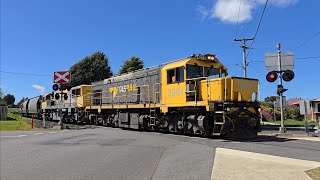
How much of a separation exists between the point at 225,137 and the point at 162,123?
4072 millimetres

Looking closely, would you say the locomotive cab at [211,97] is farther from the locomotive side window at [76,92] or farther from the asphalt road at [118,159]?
the locomotive side window at [76,92]

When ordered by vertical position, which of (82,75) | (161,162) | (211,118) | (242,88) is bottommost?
(161,162)

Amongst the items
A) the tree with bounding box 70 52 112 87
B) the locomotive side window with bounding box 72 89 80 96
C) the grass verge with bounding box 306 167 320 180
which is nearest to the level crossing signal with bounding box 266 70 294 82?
the grass verge with bounding box 306 167 320 180

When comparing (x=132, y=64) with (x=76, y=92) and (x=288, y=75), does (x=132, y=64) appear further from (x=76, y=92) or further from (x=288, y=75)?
(x=288, y=75)

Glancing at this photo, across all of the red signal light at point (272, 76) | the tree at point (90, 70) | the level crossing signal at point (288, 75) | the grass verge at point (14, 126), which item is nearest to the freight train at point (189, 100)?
the red signal light at point (272, 76)

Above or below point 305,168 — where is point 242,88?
above

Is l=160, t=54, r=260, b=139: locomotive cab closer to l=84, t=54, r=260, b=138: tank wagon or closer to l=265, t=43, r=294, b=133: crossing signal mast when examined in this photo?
l=84, t=54, r=260, b=138: tank wagon

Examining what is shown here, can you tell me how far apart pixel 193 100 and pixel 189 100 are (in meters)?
0.25

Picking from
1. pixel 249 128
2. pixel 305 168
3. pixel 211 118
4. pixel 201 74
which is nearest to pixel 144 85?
pixel 201 74

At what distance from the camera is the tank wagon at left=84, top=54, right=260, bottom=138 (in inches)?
628

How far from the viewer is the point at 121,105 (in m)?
23.5

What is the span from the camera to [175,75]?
18047 mm

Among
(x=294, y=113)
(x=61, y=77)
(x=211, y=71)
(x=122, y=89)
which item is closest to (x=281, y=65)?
(x=211, y=71)

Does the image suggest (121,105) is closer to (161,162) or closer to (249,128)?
(249,128)
